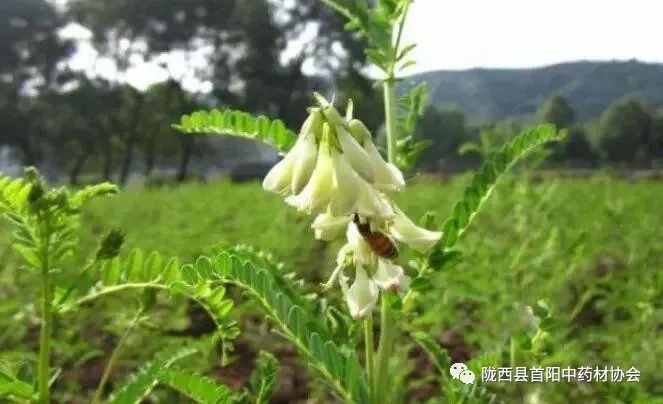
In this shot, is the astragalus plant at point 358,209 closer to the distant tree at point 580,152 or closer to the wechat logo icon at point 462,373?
the wechat logo icon at point 462,373

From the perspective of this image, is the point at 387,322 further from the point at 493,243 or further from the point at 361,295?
the point at 493,243

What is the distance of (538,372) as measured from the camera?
1.16 metres

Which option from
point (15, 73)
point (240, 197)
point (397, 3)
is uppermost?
point (15, 73)

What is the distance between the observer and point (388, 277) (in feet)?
2.31

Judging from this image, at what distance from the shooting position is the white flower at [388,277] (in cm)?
70

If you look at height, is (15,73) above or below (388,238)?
above

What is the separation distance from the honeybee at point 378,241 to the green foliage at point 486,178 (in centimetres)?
17

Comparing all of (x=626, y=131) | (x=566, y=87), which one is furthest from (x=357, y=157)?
(x=626, y=131)

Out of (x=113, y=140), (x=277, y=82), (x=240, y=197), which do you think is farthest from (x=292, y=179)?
(x=113, y=140)

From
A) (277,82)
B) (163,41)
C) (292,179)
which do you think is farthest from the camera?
(163,41)

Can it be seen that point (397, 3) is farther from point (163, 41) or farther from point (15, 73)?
point (15, 73)

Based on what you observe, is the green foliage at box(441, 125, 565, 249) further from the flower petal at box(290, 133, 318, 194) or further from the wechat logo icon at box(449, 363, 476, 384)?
the flower petal at box(290, 133, 318, 194)

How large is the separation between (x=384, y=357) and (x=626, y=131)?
4831 mm

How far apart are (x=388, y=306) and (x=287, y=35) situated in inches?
626
